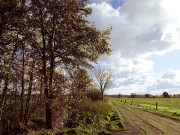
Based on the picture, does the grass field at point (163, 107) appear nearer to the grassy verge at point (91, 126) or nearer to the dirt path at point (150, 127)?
the dirt path at point (150, 127)

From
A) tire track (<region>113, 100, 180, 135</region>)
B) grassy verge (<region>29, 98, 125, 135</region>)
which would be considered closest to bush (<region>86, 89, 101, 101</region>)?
grassy verge (<region>29, 98, 125, 135</region>)

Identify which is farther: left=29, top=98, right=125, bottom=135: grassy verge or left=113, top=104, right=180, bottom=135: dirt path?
left=113, top=104, right=180, bottom=135: dirt path

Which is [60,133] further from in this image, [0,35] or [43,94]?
[0,35]

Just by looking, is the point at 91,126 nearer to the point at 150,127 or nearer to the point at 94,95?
the point at 150,127

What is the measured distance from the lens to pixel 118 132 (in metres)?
7.50

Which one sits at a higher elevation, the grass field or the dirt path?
the dirt path

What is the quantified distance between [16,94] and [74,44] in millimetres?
5832

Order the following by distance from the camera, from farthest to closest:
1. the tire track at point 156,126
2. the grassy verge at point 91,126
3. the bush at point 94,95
A: the bush at point 94,95, the tire track at point 156,126, the grassy verge at point 91,126

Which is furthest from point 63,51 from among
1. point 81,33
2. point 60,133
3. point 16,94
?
point 60,133

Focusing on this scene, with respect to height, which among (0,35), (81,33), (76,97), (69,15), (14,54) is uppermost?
(69,15)

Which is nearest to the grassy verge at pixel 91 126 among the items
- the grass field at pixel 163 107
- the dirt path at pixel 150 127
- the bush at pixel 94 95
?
the dirt path at pixel 150 127

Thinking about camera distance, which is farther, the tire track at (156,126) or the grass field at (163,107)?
the grass field at (163,107)

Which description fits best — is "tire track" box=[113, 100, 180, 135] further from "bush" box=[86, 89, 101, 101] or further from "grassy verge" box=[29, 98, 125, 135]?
"bush" box=[86, 89, 101, 101]

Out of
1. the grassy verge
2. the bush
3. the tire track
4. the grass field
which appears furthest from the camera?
the bush
